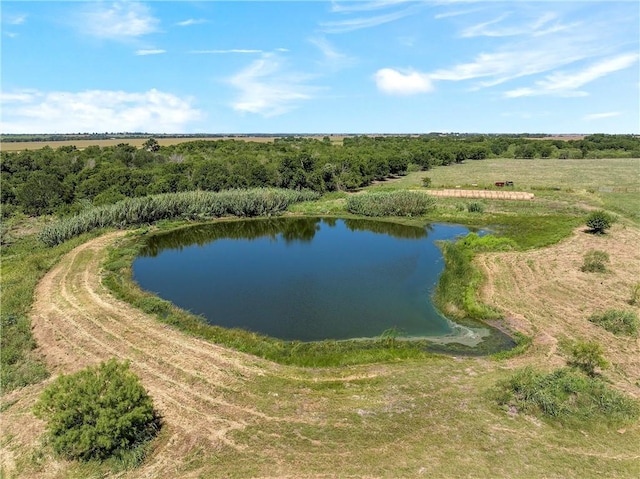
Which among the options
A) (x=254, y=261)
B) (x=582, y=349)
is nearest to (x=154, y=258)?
(x=254, y=261)

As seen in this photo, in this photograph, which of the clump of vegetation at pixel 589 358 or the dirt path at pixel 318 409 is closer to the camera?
the dirt path at pixel 318 409

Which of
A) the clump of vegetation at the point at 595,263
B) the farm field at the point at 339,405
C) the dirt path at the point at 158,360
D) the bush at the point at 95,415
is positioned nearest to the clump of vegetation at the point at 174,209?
the dirt path at the point at 158,360

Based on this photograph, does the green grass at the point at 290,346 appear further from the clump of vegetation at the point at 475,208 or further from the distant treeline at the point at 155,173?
the clump of vegetation at the point at 475,208

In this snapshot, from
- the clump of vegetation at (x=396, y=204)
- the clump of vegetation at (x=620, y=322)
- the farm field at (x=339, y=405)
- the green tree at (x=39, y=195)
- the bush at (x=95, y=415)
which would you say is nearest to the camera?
the bush at (x=95, y=415)

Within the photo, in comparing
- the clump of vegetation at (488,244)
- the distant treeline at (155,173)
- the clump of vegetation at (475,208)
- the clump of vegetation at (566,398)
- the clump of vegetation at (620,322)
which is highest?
the distant treeline at (155,173)

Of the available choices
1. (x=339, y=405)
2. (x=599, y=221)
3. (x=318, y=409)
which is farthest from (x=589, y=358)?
(x=599, y=221)

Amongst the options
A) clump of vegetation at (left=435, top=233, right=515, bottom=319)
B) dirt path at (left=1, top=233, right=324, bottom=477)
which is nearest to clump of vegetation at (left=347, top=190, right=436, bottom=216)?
clump of vegetation at (left=435, top=233, right=515, bottom=319)
